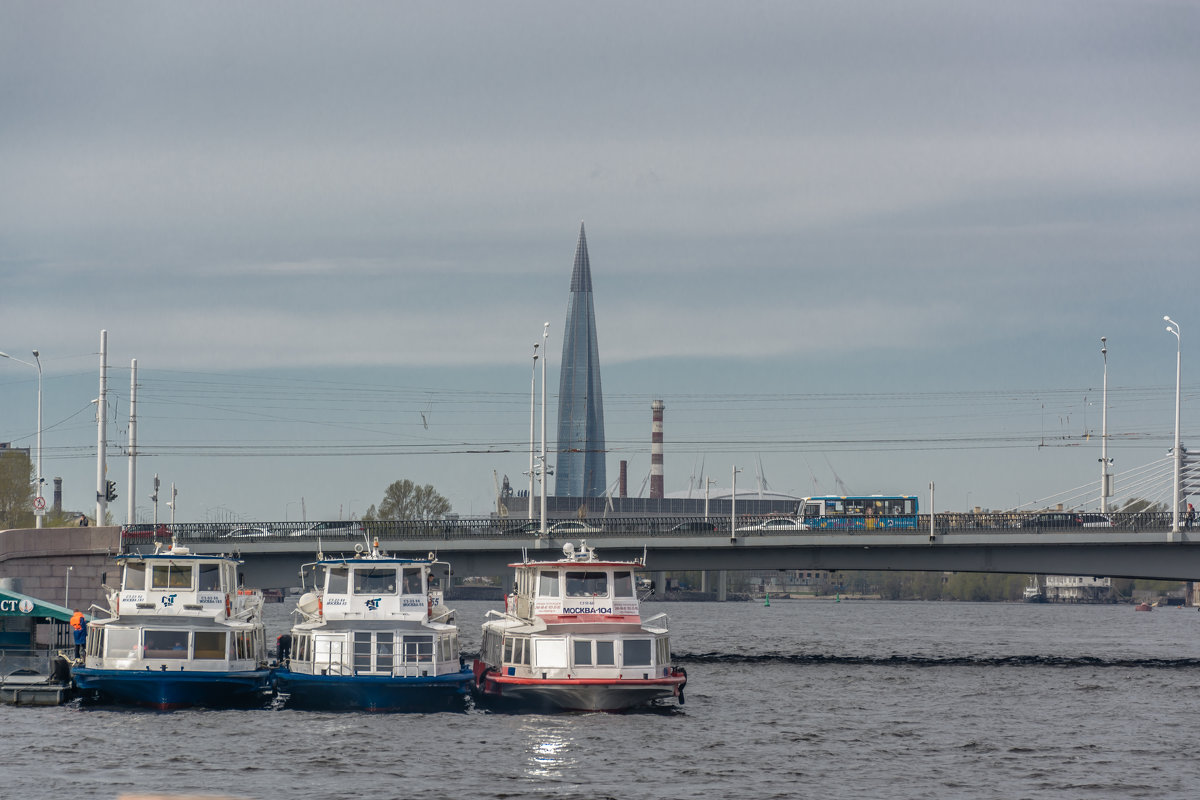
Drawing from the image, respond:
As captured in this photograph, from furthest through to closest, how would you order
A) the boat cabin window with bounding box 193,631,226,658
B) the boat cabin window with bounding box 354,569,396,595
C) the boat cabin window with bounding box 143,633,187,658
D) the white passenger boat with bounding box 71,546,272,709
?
the boat cabin window with bounding box 354,569,396,595 < the boat cabin window with bounding box 193,631,226,658 < the boat cabin window with bounding box 143,633,187,658 < the white passenger boat with bounding box 71,546,272,709

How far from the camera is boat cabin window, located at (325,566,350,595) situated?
185 ft

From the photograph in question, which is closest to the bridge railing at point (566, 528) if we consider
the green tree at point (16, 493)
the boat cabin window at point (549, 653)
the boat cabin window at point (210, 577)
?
the boat cabin window at point (210, 577)

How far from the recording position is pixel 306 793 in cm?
3856

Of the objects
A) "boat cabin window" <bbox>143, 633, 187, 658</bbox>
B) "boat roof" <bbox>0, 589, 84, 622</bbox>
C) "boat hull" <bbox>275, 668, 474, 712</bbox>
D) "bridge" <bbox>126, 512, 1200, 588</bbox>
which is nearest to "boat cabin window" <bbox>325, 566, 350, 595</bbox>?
"boat hull" <bbox>275, 668, 474, 712</bbox>

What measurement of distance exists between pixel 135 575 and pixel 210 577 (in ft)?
9.04

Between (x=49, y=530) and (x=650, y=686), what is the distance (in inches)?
1700

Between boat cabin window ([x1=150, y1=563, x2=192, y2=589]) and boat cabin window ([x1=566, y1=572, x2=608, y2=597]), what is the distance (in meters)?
14.2

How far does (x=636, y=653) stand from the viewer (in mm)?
53812

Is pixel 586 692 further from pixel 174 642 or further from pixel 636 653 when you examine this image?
pixel 174 642

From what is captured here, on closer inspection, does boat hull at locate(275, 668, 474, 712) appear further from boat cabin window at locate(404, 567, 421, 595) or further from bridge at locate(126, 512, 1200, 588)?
bridge at locate(126, 512, 1200, 588)

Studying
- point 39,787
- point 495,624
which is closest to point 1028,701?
point 495,624

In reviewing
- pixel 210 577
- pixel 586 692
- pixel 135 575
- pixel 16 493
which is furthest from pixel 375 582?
pixel 16 493

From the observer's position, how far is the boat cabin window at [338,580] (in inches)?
2222

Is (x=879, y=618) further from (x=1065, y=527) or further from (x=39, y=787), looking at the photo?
(x=39, y=787)
